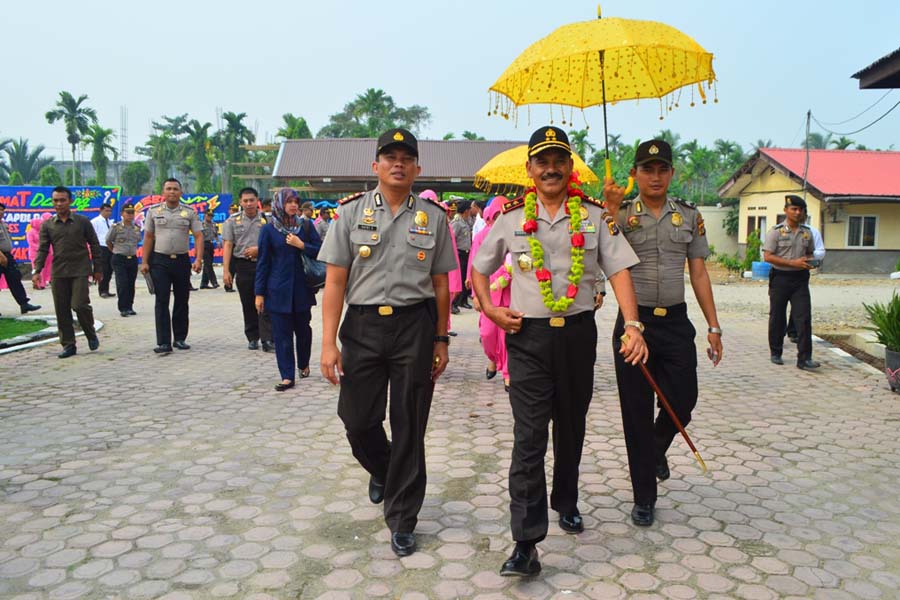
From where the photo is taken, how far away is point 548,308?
339 centimetres

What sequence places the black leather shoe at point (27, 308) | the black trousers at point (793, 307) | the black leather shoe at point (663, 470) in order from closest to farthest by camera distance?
1. the black leather shoe at point (663, 470)
2. the black trousers at point (793, 307)
3. the black leather shoe at point (27, 308)

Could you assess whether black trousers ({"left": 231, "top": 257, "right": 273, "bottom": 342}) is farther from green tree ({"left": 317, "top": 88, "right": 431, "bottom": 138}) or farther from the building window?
green tree ({"left": 317, "top": 88, "right": 431, "bottom": 138})

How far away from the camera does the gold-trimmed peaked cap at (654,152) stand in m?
3.95

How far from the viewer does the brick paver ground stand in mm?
3238

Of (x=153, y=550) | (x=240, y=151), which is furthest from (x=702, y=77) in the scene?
(x=240, y=151)

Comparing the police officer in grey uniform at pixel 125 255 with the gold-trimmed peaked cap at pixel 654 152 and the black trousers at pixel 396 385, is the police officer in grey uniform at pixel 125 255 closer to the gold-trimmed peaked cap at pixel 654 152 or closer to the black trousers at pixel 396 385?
the black trousers at pixel 396 385

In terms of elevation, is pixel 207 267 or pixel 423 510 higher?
Answer: pixel 207 267

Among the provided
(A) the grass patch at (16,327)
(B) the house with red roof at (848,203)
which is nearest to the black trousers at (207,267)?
(A) the grass patch at (16,327)

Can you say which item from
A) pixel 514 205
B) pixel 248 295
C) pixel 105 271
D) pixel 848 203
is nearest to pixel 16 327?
pixel 248 295

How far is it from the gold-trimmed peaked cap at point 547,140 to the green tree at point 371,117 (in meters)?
54.6

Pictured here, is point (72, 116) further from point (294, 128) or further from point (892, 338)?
point (892, 338)

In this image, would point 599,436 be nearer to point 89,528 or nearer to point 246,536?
point 246,536

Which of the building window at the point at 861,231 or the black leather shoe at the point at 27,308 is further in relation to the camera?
the building window at the point at 861,231

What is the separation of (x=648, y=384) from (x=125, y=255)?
12.2m
